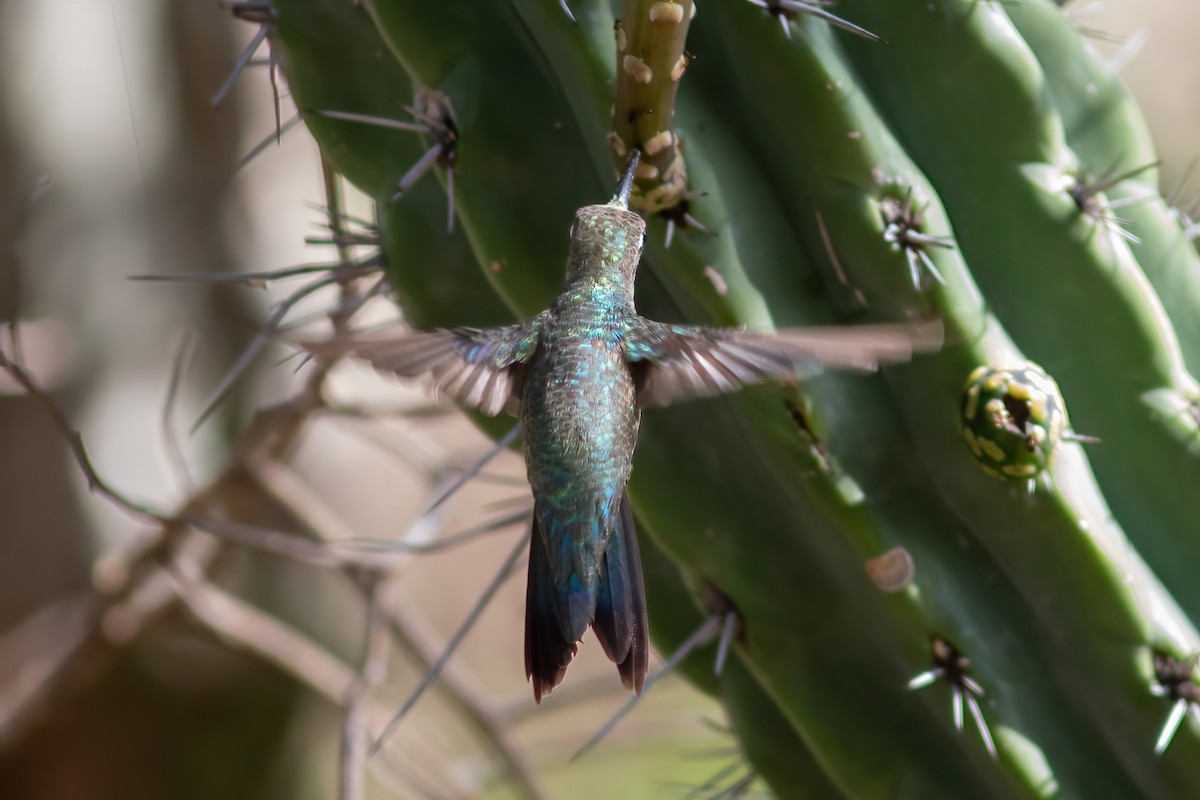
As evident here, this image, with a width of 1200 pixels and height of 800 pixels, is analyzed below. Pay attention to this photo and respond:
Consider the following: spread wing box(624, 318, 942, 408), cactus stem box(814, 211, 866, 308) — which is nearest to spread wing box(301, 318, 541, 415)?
spread wing box(624, 318, 942, 408)

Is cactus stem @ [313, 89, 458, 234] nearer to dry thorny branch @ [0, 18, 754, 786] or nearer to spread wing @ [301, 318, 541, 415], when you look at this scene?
spread wing @ [301, 318, 541, 415]

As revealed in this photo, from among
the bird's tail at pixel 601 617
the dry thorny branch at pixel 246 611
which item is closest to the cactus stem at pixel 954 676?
the bird's tail at pixel 601 617

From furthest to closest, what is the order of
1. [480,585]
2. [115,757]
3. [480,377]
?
1. [480,585]
2. [115,757]
3. [480,377]

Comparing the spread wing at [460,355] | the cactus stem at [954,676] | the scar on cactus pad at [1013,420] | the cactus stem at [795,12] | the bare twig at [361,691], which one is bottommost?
the bare twig at [361,691]

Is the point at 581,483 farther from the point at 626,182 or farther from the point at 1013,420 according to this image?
the point at 1013,420

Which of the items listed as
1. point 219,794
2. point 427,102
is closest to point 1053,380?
point 427,102

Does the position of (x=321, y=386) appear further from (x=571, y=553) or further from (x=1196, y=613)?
(x=1196, y=613)

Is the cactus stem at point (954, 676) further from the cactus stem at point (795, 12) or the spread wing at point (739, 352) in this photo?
the cactus stem at point (795, 12)
